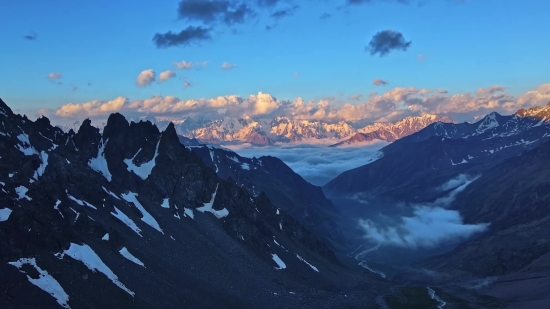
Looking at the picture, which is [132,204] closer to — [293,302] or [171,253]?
[171,253]

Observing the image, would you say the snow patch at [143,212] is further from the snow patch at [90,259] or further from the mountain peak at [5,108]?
the snow patch at [90,259]

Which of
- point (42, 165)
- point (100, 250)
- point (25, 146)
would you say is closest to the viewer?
point (100, 250)

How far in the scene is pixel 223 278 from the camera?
15988cm

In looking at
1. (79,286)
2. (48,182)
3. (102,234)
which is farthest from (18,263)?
(48,182)

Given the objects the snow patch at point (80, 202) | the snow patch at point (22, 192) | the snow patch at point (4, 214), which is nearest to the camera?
the snow patch at point (4, 214)

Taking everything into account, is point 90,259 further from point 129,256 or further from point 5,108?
point 5,108

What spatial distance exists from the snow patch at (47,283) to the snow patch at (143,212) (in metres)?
66.6

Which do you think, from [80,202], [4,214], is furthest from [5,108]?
[4,214]

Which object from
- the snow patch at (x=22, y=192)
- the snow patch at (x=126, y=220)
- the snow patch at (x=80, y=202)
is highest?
the snow patch at (x=22, y=192)

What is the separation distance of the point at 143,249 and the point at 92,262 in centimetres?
2960

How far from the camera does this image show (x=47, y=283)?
105 metres

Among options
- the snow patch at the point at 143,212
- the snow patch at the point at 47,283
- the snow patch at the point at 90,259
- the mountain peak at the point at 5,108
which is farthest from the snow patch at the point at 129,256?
the mountain peak at the point at 5,108

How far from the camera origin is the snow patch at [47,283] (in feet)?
337

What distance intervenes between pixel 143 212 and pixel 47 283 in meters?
78.4
